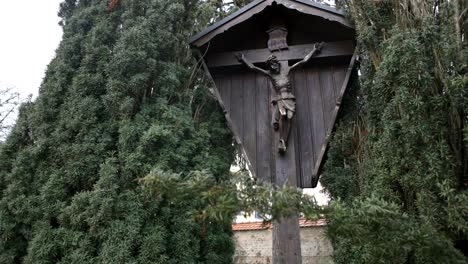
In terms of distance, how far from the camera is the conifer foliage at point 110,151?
2875 millimetres

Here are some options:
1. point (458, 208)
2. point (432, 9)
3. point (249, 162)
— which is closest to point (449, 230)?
point (458, 208)

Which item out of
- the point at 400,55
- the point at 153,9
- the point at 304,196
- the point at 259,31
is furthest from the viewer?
the point at 259,31

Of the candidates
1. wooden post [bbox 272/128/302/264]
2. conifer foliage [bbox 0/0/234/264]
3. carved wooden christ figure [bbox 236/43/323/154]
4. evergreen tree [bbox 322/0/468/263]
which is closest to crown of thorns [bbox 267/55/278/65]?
carved wooden christ figure [bbox 236/43/323/154]

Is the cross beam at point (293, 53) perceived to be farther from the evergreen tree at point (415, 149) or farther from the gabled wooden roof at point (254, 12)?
the evergreen tree at point (415, 149)

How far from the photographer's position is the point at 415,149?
8.10 ft

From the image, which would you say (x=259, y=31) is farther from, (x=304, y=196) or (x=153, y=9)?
(x=304, y=196)

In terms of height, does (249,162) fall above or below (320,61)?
below

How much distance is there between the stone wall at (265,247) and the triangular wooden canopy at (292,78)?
4278 mm

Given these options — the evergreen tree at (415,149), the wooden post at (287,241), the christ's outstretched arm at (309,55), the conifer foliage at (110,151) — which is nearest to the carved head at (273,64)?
the christ's outstretched arm at (309,55)

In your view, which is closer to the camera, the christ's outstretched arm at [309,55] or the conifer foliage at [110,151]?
the conifer foliage at [110,151]

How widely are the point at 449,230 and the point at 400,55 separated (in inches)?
43.4

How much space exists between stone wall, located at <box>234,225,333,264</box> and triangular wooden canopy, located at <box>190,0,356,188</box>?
4.28 meters

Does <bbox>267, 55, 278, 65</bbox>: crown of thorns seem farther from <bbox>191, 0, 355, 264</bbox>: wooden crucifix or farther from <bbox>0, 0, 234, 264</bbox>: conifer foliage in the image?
<bbox>0, 0, 234, 264</bbox>: conifer foliage

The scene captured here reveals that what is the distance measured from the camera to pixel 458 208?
7.01 feet
